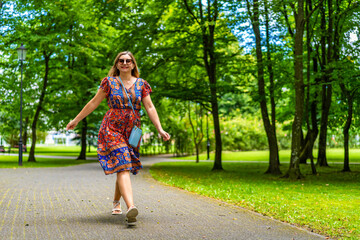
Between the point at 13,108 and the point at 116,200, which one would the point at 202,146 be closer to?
the point at 13,108

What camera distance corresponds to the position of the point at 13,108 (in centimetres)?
2616

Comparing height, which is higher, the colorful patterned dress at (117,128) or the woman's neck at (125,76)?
the woman's neck at (125,76)

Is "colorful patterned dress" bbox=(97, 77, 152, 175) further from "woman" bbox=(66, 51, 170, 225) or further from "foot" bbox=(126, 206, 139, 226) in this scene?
"foot" bbox=(126, 206, 139, 226)

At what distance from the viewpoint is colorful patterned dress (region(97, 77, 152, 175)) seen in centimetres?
531

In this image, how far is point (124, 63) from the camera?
558cm

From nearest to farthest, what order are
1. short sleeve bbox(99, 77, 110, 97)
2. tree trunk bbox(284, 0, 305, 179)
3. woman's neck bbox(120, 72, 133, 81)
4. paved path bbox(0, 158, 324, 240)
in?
paved path bbox(0, 158, 324, 240), short sleeve bbox(99, 77, 110, 97), woman's neck bbox(120, 72, 133, 81), tree trunk bbox(284, 0, 305, 179)

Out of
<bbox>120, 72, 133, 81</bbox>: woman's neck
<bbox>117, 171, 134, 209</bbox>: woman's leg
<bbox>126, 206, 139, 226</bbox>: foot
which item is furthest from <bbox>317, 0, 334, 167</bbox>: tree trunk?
<bbox>126, 206, 139, 226</bbox>: foot

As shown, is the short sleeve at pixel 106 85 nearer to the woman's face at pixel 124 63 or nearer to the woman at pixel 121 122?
the woman at pixel 121 122

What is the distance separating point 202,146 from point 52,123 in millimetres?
17425

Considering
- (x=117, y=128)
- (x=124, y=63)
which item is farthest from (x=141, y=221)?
(x=124, y=63)

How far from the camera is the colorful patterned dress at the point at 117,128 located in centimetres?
531

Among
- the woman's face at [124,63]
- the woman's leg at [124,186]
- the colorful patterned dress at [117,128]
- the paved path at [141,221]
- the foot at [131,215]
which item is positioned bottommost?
the paved path at [141,221]

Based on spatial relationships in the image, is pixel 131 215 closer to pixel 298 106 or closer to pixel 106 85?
pixel 106 85

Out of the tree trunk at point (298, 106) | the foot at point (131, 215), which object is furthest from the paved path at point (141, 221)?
the tree trunk at point (298, 106)
